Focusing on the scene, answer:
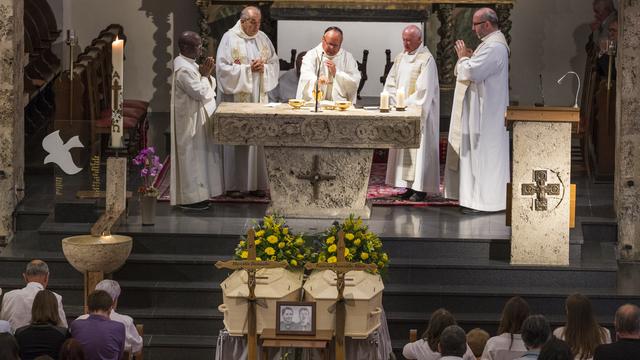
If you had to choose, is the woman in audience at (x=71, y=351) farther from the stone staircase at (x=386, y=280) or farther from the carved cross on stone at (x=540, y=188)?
the carved cross on stone at (x=540, y=188)

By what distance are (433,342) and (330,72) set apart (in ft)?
17.0

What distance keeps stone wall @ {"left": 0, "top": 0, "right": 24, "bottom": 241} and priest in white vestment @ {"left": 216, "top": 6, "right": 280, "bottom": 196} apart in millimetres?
1897

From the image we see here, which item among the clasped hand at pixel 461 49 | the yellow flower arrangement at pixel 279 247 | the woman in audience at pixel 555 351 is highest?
the clasped hand at pixel 461 49

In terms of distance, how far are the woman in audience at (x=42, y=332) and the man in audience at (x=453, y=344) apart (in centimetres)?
232

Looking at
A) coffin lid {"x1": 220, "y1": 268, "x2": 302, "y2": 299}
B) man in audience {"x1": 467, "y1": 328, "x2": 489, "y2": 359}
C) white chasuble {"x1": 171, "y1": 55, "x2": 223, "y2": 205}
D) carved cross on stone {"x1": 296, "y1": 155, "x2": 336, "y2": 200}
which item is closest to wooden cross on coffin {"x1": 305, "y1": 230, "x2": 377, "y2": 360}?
coffin lid {"x1": 220, "y1": 268, "x2": 302, "y2": 299}

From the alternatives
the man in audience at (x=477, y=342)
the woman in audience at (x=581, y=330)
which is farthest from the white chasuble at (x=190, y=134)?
the woman in audience at (x=581, y=330)

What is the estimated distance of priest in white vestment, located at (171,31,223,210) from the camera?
538 inches

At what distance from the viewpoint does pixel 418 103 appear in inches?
563

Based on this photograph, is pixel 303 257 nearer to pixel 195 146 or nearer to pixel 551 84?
pixel 195 146

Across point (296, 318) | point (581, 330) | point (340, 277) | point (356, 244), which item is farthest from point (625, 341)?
point (356, 244)

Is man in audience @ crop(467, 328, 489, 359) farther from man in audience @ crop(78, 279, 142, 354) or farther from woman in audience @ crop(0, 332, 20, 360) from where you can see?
woman in audience @ crop(0, 332, 20, 360)

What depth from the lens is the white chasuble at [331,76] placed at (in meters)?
14.3

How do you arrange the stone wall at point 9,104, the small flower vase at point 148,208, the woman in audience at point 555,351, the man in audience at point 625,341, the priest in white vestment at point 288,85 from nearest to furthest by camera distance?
the woman in audience at point 555,351
the man in audience at point 625,341
the small flower vase at point 148,208
the stone wall at point 9,104
the priest in white vestment at point 288,85

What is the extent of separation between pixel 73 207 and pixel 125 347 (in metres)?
3.21
